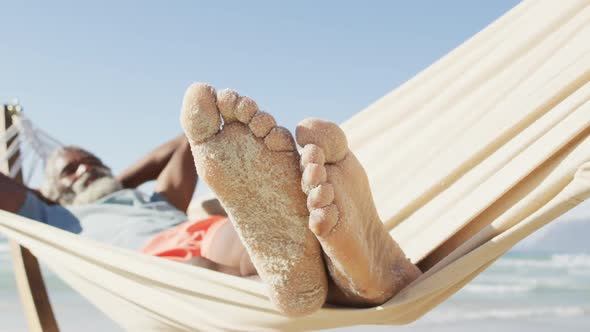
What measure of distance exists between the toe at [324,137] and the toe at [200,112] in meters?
0.10

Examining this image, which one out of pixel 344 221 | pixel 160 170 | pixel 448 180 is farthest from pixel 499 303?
pixel 344 221

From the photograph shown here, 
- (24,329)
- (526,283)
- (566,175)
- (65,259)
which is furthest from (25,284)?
(526,283)

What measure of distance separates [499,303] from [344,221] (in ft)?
15.2

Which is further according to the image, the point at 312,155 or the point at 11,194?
the point at 11,194

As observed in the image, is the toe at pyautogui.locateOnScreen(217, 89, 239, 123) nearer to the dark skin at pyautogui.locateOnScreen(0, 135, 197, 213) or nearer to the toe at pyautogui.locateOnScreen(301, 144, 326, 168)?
the toe at pyautogui.locateOnScreen(301, 144, 326, 168)

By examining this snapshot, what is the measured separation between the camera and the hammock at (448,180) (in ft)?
2.96

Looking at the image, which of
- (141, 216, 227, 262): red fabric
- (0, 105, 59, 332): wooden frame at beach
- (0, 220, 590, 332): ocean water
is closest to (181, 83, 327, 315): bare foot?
(141, 216, 227, 262): red fabric

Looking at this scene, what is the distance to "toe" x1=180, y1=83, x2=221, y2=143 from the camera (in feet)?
2.56

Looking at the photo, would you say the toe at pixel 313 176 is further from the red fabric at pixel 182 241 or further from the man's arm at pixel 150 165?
the man's arm at pixel 150 165

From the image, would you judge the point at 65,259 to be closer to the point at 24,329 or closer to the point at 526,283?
the point at 24,329

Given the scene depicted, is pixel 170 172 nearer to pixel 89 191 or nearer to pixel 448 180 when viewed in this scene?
pixel 89 191

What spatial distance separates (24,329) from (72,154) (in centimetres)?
283

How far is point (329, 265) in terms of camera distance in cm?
84

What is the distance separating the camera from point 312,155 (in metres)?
0.77
